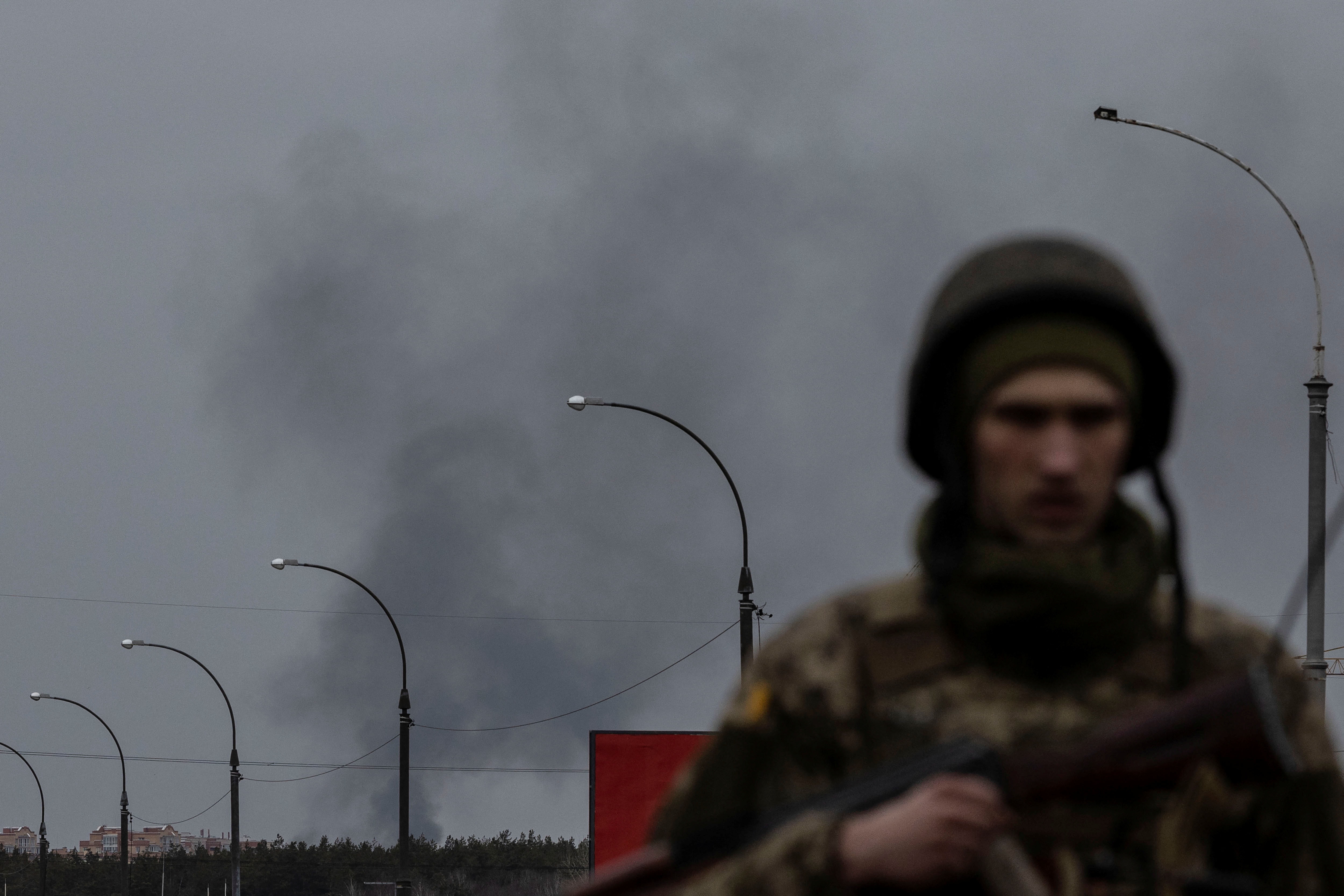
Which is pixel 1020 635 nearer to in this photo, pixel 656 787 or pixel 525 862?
pixel 656 787

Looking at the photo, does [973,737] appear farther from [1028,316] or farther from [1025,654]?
[1028,316]

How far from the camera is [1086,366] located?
8.09 feet

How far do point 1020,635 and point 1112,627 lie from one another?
13 cm

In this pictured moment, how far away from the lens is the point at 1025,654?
241 centimetres

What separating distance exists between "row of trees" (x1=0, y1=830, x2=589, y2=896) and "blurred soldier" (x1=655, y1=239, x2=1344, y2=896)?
103582 millimetres

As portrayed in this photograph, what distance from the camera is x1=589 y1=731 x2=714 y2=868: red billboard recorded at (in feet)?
80.1

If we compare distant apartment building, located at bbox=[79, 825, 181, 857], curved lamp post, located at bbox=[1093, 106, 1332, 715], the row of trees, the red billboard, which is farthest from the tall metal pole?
distant apartment building, located at bbox=[79, 825, 181, 857]

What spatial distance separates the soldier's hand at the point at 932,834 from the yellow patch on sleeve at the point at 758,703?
0.30 metres

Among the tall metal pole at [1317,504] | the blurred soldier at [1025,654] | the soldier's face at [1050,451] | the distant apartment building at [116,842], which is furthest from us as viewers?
the distant apartment building at [116,842]

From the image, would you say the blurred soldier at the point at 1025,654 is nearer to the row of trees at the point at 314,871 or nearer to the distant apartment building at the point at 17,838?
the row of trees at the point at 314,871

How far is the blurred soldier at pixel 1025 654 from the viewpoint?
89.7 inches

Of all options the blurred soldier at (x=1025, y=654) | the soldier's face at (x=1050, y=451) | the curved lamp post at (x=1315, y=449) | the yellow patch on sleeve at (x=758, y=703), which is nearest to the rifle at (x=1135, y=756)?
the blurred soldier at (x=1025, y=654)

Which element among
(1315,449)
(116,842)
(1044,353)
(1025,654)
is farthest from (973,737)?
(116,842)

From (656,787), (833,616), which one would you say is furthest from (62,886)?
(833,616)
